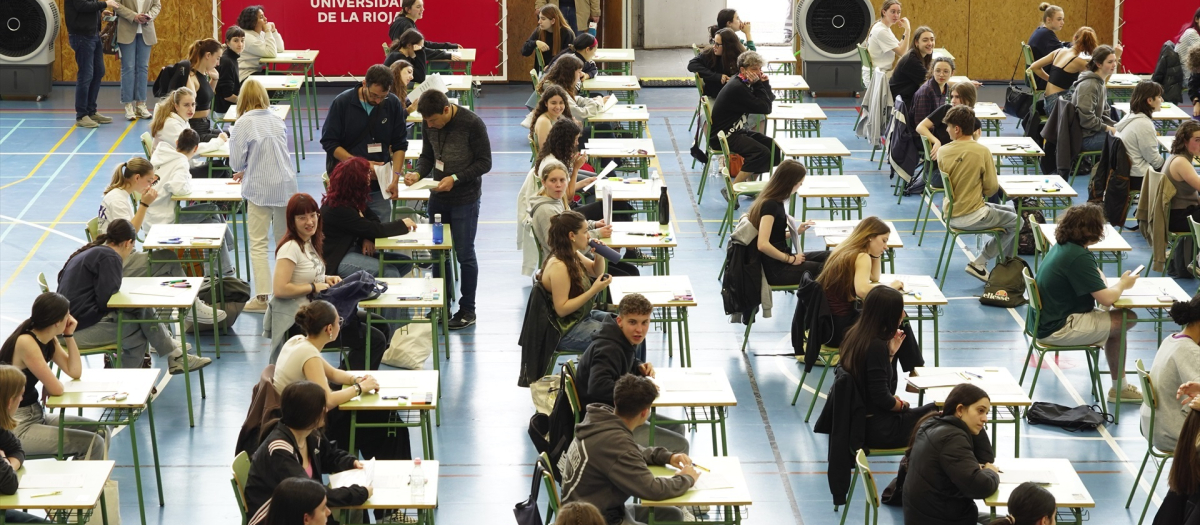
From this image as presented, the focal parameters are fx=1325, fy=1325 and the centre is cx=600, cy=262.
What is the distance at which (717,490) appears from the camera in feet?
18.6

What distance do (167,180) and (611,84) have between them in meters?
5.25

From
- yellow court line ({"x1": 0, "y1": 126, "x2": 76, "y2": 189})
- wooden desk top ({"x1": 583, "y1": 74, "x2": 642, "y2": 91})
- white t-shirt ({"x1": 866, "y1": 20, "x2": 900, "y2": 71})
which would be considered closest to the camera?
yellow court line ({"x1": 0, "y1": 126, "x2": 76, "y2": 189})

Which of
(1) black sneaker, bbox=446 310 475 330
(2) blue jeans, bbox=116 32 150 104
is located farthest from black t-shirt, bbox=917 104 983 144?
(2) blue jeans, bbox=116 32 150 104

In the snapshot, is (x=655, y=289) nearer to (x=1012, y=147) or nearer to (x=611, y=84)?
(x=1012, y=147)

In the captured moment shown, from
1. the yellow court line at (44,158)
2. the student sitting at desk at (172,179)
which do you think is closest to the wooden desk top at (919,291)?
the student sitting at desk at (172,179)

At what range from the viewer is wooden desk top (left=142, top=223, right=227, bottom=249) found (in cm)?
856

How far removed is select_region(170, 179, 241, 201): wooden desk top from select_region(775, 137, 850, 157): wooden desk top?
4438mm

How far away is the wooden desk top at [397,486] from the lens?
17.9 feet

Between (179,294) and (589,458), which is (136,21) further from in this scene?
(589,458)

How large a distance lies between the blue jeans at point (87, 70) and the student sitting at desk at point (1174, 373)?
40.3ft

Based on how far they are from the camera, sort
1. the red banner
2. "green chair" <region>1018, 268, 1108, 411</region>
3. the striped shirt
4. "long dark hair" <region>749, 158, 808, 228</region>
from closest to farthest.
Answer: "green chair" <region>1018, 268, 1108, 411</region> < "long dark hair" <region>749, 158, 808, 228</region> < the striped shirt < the red banner

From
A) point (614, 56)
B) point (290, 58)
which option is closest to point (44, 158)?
point (290, 58)

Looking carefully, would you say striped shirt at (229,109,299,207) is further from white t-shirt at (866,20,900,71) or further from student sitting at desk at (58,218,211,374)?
white t-shirt at (866,20,900,71)

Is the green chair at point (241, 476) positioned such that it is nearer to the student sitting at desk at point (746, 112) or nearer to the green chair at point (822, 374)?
the green chair at point (822, 374)
